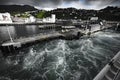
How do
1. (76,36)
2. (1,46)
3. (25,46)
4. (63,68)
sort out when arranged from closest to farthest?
(63,68) < (1,46) < (25,46) < (76,36)

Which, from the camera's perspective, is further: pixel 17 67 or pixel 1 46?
pixel 1 46

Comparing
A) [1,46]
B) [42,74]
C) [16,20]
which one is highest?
[16,20]

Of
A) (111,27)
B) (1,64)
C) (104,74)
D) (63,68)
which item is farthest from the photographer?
(111,27)

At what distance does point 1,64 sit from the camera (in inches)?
715

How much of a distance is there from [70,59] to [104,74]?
1015cm

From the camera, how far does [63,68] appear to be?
16562 mm

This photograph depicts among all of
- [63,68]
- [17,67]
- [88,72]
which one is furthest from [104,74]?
[17,67]

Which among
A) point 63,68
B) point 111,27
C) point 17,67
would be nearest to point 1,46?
point 17,67

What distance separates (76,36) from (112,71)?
89.9 ft

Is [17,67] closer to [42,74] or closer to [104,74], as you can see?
[42,74]

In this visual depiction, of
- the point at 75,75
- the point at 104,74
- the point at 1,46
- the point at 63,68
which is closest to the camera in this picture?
the point at 104,74

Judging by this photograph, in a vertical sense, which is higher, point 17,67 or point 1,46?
point 1,46

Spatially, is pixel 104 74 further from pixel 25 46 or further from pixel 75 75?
pixel 25 46

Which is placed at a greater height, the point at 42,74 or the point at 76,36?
the point at 76,36
